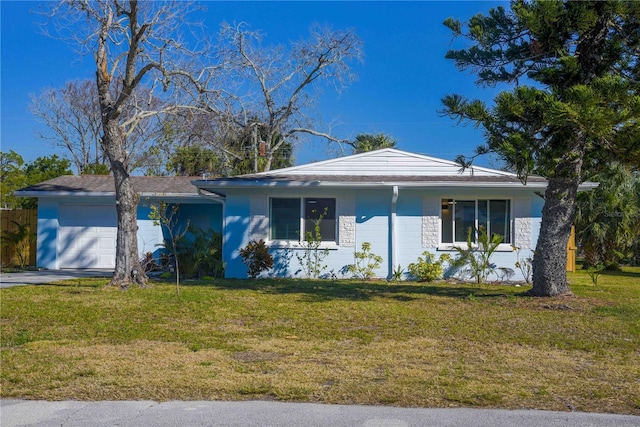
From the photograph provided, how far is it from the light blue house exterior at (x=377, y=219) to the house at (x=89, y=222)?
3189mm

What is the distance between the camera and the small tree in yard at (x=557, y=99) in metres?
10.0

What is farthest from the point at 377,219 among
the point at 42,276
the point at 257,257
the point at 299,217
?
the point at 42,276

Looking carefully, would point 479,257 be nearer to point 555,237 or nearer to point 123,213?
point 555,237

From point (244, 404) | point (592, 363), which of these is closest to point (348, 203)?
point (592, 363)

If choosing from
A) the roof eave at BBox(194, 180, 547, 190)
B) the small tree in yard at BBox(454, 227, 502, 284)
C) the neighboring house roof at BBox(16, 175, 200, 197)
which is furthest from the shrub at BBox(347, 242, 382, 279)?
the neighboring house roof at BBox(16, 175, 200, 197)

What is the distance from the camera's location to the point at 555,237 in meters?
11.7

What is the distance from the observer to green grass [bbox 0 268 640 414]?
621cm

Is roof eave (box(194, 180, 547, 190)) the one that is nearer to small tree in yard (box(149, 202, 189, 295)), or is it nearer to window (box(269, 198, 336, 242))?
window (box(269, 198, 336, 242))

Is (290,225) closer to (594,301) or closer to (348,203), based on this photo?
(348,203)

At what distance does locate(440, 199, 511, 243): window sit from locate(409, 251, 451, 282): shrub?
1.99 feet

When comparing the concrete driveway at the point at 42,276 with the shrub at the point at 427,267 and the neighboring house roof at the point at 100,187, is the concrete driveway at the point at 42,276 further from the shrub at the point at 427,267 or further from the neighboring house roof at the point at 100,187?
the shrub at the point at 427,267

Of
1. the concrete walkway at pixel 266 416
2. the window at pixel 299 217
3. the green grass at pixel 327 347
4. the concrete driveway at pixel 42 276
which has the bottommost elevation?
the concrete walkway at pixel 266 416

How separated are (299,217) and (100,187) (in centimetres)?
699

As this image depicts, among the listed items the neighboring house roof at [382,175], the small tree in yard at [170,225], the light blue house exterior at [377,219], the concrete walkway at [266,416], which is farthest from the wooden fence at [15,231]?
the concrete walkway at [266,416]
